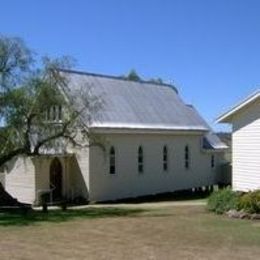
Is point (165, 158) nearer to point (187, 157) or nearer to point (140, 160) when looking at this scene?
point (187, 157)

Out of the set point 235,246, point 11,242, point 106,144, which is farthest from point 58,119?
point 235,246

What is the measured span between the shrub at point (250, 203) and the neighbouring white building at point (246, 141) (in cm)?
355

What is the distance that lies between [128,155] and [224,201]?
13040 millimetres

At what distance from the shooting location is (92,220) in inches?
1014

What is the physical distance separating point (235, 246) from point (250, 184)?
11.9 m

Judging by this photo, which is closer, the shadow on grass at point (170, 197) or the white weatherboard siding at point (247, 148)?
the white weatherboard siding at point (247, 148)

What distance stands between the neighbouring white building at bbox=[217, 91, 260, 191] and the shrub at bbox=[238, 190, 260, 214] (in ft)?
11.6

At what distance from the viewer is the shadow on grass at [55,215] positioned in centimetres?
2536

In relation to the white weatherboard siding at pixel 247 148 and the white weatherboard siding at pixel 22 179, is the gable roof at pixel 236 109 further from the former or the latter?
the white weatherboard siding at pixel 22 179

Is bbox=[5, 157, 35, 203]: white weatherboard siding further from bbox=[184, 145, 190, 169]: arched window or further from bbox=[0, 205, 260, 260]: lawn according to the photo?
bbox=[184, 145, 190, 169]: arched window

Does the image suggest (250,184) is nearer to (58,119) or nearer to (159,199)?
(58,119)

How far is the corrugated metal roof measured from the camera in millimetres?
39281

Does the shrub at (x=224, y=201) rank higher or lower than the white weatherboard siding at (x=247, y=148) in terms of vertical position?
lower

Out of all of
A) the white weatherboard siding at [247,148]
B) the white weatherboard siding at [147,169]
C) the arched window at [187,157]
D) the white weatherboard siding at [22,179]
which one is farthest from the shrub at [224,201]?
the arched window at [187,157]
